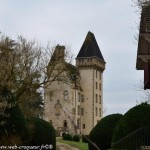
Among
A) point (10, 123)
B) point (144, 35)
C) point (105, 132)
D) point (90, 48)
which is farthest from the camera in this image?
point (90, 48)

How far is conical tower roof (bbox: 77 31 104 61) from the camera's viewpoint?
396 ft

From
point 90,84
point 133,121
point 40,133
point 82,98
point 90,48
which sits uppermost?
point 90,48

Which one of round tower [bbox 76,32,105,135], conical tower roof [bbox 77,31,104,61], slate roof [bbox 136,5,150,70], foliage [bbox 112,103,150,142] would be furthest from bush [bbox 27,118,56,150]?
conical tower roof [bbox 77,31,104,61]

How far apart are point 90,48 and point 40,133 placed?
293ft

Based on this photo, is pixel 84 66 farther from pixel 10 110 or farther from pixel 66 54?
pixel 10 110

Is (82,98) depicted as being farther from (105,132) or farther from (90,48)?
(105,132)

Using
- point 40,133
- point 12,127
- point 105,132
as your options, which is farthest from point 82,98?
point 12,127

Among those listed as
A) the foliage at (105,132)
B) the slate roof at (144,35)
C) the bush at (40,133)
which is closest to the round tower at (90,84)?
the bush at (40,133)

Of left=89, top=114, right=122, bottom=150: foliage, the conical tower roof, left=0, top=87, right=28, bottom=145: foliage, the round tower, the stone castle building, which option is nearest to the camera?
left=0, top=87, right=28, bottom=145: foliage

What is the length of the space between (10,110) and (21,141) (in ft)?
7.81

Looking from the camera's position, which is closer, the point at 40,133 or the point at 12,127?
the point at 12,127

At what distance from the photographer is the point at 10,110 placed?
29.8 meters

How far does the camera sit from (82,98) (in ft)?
386

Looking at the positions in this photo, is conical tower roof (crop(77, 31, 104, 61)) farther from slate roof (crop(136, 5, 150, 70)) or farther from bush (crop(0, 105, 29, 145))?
slate roof (crop(136, 5, 150, 70))
